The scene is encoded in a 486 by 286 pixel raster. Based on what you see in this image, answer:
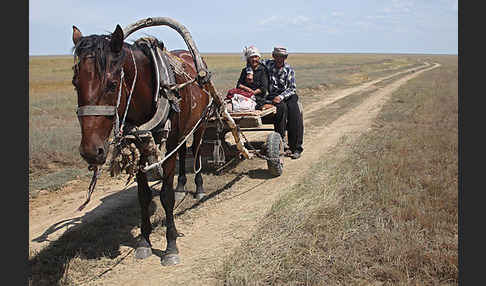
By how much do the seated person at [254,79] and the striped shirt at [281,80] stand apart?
19 centimetres

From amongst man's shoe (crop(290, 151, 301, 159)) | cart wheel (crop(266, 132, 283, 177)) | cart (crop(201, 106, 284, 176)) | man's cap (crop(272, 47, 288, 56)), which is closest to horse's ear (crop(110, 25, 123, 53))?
cart (crop(201, 106, 284, 176))

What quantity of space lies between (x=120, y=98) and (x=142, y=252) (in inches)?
77.5

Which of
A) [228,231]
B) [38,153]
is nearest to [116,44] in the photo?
[228,231]

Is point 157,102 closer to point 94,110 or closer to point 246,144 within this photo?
point 94,110

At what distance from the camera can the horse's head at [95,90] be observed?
2865mm

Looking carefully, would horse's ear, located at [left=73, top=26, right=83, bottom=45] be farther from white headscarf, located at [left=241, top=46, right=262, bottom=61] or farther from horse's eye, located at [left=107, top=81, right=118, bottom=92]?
white headscarf, located at [left=241, top=46, right=262, bottom=61]

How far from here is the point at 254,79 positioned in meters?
7.33

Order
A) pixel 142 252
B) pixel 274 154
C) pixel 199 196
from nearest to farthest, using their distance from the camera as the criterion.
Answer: pixel 142 252 → pixel 199 196 → pixel 274 154

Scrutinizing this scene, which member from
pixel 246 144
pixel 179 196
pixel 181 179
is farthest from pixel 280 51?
pixel 179 196

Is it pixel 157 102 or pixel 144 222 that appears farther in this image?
pixel 144 222

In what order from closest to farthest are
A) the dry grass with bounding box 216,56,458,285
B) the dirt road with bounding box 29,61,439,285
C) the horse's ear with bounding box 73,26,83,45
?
the horse's ear with bounding box 73,26,83,45, the dry grass with bounding box 216,56,458,285, the dirt road with bounding box 29,61,439,285

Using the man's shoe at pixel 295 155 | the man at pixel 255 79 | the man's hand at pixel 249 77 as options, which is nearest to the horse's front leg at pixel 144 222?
the man at pixel 255 79

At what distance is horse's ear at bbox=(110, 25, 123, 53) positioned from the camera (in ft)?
9.89

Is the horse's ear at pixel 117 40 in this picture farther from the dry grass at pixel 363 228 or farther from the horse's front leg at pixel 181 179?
the horse's front leg at pixel 181 179
